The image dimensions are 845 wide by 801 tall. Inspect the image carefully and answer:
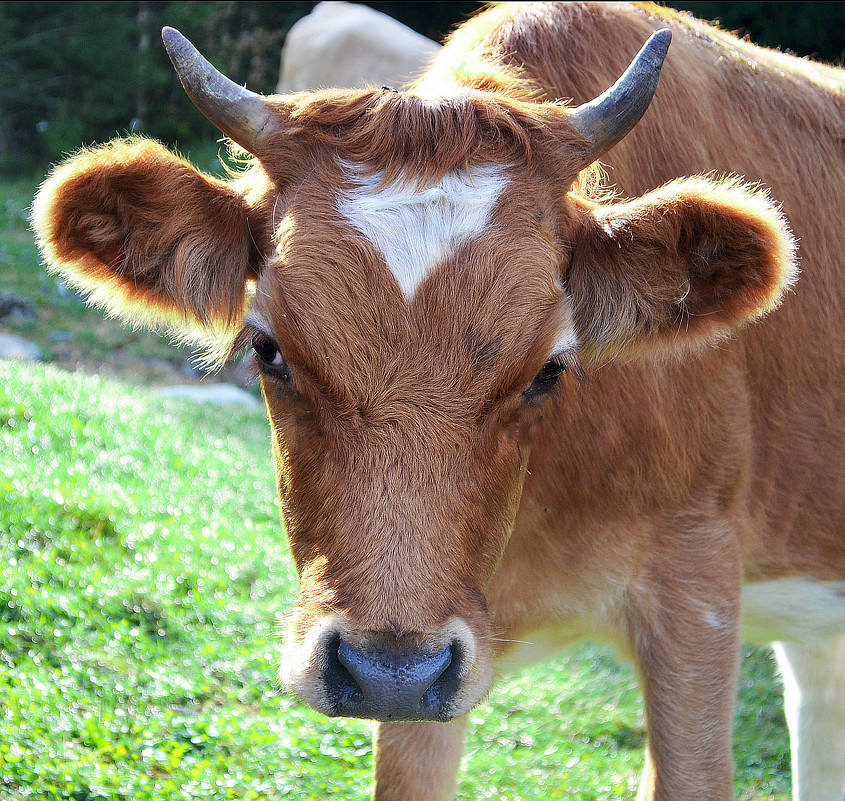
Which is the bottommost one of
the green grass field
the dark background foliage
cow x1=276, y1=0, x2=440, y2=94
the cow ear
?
the dark background foliage

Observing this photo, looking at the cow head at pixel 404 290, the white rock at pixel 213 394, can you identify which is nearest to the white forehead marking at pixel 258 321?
the cow head at pixel 404 290

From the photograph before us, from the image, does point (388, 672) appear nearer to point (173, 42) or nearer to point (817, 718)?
point (173, 42)

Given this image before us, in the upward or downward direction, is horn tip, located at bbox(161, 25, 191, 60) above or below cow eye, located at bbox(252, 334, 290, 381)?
above

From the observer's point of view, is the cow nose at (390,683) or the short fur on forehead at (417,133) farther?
the short fur on forehead at (417,133)

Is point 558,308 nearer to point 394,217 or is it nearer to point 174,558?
point 394,217

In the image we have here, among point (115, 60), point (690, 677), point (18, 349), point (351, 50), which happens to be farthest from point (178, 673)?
point (115, 60)

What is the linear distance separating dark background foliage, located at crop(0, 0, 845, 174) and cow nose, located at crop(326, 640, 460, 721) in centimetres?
1684

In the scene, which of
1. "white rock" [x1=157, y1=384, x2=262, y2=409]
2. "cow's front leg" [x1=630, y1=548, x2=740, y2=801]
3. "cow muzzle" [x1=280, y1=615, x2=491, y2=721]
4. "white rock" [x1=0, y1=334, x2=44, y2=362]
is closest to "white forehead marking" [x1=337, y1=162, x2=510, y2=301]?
"cow muzzle" [x1=280, y1=615, x2=491, y2=721]

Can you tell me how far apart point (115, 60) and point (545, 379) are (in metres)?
18.4

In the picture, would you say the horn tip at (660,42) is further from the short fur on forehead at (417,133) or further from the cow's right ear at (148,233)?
the cow's right ear at (148,233)

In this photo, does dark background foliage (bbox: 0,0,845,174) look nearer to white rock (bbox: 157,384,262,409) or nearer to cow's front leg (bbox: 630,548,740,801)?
white rock (bbox: 157,384,262,409)

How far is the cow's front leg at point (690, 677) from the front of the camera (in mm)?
→ 3143

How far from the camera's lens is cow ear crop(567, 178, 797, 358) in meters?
2.64

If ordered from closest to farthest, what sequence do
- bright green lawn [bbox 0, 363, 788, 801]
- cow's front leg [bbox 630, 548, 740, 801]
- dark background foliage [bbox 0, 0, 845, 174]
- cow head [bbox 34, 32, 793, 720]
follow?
cow head [bbox 34, 32, 793, 720] < cow's front leg [bbox 630, 548, 740, 801] < bright green lawn [bbox 0, 363, 788, 801] < dark background foliage [bbox 0, 0, 845, 174]
